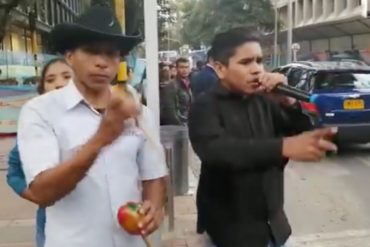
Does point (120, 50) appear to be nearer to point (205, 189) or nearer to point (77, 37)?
point (77, 37)

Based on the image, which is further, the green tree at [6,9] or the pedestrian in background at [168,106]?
the green tree at [6,9]

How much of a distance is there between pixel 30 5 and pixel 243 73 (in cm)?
675

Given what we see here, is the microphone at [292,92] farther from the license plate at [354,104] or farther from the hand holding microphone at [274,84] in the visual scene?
the license plate at [354,104]

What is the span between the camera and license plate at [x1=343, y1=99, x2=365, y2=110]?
10312mm

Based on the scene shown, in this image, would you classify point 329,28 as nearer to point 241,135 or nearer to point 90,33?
point 241,135

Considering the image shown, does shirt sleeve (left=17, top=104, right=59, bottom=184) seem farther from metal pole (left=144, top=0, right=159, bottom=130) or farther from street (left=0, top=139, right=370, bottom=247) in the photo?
street (left=0, top=139, right=370, bottom=247)

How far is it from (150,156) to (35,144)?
42 centimetres

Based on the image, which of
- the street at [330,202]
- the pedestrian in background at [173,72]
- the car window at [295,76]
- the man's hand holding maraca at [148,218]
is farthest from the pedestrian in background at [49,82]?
the car window at [295,76]

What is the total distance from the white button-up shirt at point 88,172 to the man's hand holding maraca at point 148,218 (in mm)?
82

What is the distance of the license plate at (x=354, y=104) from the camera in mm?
10312

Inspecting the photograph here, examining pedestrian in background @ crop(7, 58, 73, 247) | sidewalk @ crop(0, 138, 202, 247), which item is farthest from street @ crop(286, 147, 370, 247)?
pedestrian in background @ crop(7, 58, 73, 247)

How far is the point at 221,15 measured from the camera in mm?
36844

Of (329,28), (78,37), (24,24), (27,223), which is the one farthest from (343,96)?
(329,28)

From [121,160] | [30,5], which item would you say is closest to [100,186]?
[121,160]
